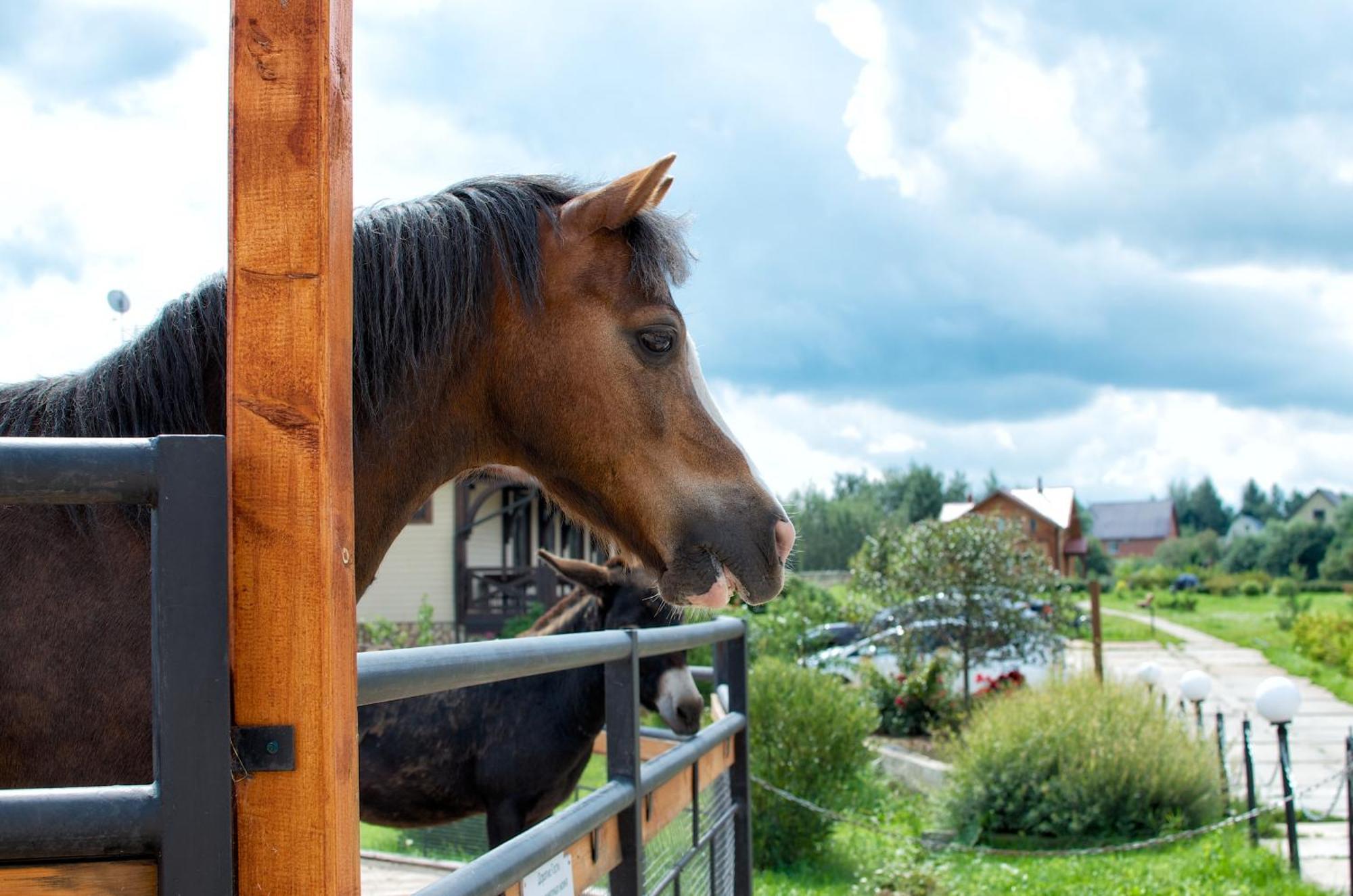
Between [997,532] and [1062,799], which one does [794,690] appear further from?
[997,532]

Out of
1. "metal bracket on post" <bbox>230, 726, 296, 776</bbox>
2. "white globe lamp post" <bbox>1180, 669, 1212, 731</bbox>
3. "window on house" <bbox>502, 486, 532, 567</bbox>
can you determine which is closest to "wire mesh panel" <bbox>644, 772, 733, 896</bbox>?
"metal bracket on post" <bbox>230, 726, 296, 776</bbox>

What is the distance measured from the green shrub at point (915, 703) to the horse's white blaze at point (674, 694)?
30.7ft

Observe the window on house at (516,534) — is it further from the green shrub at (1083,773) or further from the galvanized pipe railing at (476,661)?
the galvanized pipe railing at (476,661)

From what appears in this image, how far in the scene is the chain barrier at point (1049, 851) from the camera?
6953 millimetres

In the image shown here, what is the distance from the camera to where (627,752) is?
7.16 feet

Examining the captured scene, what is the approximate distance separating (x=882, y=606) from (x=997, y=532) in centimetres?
195

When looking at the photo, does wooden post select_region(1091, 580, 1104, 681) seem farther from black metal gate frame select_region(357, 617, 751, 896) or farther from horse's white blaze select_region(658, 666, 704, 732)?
black metal gate frame select_region(357, 617, 751, 896)

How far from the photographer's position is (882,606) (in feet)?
50.9

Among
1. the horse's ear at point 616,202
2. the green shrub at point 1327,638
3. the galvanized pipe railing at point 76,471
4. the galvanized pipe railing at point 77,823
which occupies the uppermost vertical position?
the horse's ear at point 616,202

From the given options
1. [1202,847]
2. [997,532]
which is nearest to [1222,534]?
[997,532]

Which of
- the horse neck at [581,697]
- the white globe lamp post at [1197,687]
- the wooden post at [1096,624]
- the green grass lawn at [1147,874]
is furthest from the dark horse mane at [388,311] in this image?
the wooden post at [1096,624]

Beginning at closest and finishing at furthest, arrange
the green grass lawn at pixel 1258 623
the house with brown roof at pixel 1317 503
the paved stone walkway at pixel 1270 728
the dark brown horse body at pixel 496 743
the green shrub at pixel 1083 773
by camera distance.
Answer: the dark brown horse body at pixel 496 743, the paved stone walkway at pixel 1270 728, the green shrub at pixel 1083 773, the green grass lawn at pixel 1258 623, the house with brown roof at pixel 1317 503

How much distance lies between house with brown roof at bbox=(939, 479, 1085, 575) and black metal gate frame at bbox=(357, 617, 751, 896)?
4429 cm

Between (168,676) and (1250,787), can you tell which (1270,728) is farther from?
(168,676)
